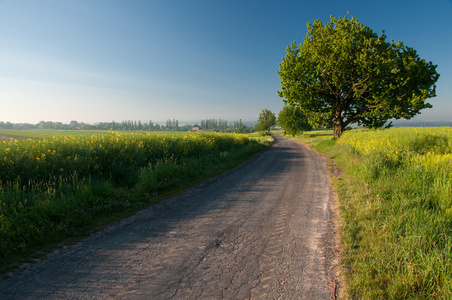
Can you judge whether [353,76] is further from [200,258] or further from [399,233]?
[200,258]

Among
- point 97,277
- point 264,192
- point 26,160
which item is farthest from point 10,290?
point 264,192

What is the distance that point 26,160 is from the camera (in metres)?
6.24

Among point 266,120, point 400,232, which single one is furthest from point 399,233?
point 266,120

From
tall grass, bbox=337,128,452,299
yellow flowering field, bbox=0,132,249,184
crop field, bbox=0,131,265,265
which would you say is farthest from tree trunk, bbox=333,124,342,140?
yellow flowering field, bbox=0,132,249,184

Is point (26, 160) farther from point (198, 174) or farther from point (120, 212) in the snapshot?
point (198, 174)

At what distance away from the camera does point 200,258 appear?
339 cm

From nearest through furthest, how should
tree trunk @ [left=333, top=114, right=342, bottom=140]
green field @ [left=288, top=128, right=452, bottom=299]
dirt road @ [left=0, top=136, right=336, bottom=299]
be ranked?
1. green field @ [left=288, top=128, right=452, bottom=299]
2. dirt road @ [left=0, top=136, right=336, bottom=299]
3. tree trunk @ [left=333, top=114, right=342, bottom=140]

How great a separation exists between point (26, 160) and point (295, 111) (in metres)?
61.7

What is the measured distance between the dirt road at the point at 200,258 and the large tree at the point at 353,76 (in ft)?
56.7

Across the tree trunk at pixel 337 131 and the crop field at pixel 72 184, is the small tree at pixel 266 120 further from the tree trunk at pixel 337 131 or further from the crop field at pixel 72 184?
the crop field at pixel 72 184

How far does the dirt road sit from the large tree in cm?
1728

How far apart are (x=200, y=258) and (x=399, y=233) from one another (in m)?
3.41

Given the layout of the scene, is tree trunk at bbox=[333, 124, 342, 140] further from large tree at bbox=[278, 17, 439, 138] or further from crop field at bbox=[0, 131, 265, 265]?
crop field at bbox=[0, 131, 265, 265]

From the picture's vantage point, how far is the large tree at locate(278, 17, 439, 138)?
17734 millimetres
